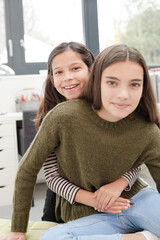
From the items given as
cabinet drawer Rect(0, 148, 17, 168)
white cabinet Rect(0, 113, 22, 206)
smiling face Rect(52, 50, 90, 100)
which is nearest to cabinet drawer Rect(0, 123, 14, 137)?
white cabinet Rect(0, 113, 22, 206)

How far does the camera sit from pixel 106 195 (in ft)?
3.27

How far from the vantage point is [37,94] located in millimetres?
3123

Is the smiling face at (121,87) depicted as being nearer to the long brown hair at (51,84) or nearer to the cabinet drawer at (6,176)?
the long brown hair at (51,84)

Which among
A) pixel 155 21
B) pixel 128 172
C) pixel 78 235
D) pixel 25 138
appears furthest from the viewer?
pixel 155 21

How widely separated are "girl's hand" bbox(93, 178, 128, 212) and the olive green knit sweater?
1.2 inches

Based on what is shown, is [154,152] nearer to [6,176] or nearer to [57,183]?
[57,183]

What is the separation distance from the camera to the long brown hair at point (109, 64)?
36.8 inches

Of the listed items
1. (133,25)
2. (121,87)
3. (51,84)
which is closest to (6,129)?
(51,84)

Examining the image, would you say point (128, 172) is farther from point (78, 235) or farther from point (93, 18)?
point (93, 18)

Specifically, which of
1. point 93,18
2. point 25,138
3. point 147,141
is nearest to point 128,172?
point 147,141

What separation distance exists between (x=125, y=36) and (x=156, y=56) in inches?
18.3

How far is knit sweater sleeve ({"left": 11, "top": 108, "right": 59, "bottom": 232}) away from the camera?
99 cm

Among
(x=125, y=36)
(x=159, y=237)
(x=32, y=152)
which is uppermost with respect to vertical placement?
(x=125, y=36)

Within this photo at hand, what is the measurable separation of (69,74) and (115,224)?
0.58m
